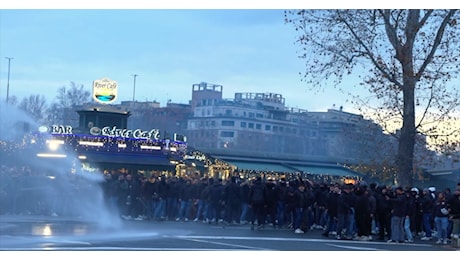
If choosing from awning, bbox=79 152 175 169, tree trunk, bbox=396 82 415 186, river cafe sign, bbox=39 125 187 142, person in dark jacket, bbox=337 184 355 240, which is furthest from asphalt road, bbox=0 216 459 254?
awning, bbox=79 152 175 169

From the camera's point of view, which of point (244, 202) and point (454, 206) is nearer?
point (454, 206)

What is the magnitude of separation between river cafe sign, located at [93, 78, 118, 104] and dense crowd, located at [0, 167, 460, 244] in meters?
21.6

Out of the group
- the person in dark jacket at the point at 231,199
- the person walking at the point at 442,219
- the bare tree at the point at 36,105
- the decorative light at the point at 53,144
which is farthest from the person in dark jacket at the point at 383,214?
the bare tree at the point at 36,105

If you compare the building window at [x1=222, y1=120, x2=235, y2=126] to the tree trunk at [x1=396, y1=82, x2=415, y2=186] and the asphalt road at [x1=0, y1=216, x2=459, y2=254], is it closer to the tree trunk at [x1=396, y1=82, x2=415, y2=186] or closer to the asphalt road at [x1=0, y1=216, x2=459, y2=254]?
the tree trunk at [x1=396, y1=82, x2=415, y2=186]

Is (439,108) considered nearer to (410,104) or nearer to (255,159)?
(410,104)

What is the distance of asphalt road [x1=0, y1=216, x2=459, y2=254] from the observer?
1869cm

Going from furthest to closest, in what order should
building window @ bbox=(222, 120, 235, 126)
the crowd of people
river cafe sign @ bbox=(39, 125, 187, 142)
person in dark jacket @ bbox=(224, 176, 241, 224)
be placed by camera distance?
building window @ bbox=(222, 120, 235, 126) → river cafe sign @ bbox=(39, 125, 187, 142) → person in dark jacket @ bbox=(224, 176, 241, 224) → the crowd of people

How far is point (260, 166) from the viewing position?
5672 cm

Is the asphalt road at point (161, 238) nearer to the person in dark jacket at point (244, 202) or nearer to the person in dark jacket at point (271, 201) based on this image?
the person in dark jacket at point (271, 201)

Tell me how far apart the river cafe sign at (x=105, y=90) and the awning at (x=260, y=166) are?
31.8 feet

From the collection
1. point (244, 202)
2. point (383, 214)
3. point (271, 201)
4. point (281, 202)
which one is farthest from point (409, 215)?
point (244, 202)

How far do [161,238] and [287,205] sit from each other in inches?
301

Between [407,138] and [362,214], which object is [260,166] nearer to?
[407,138]

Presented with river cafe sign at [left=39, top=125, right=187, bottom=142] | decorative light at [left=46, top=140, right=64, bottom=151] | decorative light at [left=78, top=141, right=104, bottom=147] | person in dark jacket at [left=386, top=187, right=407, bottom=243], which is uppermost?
river cafe sign at [left=39, top=125, right=187, bottom=142]
